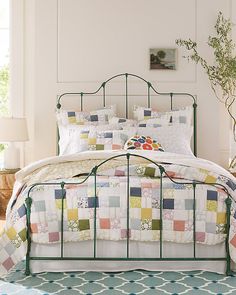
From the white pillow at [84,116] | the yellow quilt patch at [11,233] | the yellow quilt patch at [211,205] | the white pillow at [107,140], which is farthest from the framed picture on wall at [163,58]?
the yellow quilt patch at [11,233]

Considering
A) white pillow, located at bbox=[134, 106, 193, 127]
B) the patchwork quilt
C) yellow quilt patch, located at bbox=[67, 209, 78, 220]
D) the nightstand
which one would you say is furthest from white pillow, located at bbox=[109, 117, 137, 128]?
yellow quilt patch, located at bbox=[67, 209, 78, 220]

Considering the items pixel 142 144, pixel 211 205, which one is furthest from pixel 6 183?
pixel 211 205

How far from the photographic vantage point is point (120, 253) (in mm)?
3654

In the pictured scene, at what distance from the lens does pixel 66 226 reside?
11.7 feet

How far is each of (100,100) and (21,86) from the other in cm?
81

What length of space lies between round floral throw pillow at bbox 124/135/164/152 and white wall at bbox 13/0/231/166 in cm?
109

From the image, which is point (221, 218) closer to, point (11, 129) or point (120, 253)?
point (120, 253)

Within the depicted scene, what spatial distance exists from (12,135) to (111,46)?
51.4 inches

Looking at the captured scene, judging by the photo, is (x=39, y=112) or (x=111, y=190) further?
(x=39, y=112)

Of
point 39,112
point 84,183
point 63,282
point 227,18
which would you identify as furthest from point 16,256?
point 227,18

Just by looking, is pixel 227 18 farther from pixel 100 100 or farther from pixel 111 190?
pixel 111 190

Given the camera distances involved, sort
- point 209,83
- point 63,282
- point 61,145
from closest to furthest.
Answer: point 63,282 < point 61,145 < point 209,83

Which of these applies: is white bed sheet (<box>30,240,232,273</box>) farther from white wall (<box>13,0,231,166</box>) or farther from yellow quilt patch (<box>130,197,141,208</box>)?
white wall (<box>13,0,231,166</box>)

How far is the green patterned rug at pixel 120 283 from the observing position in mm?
3357
